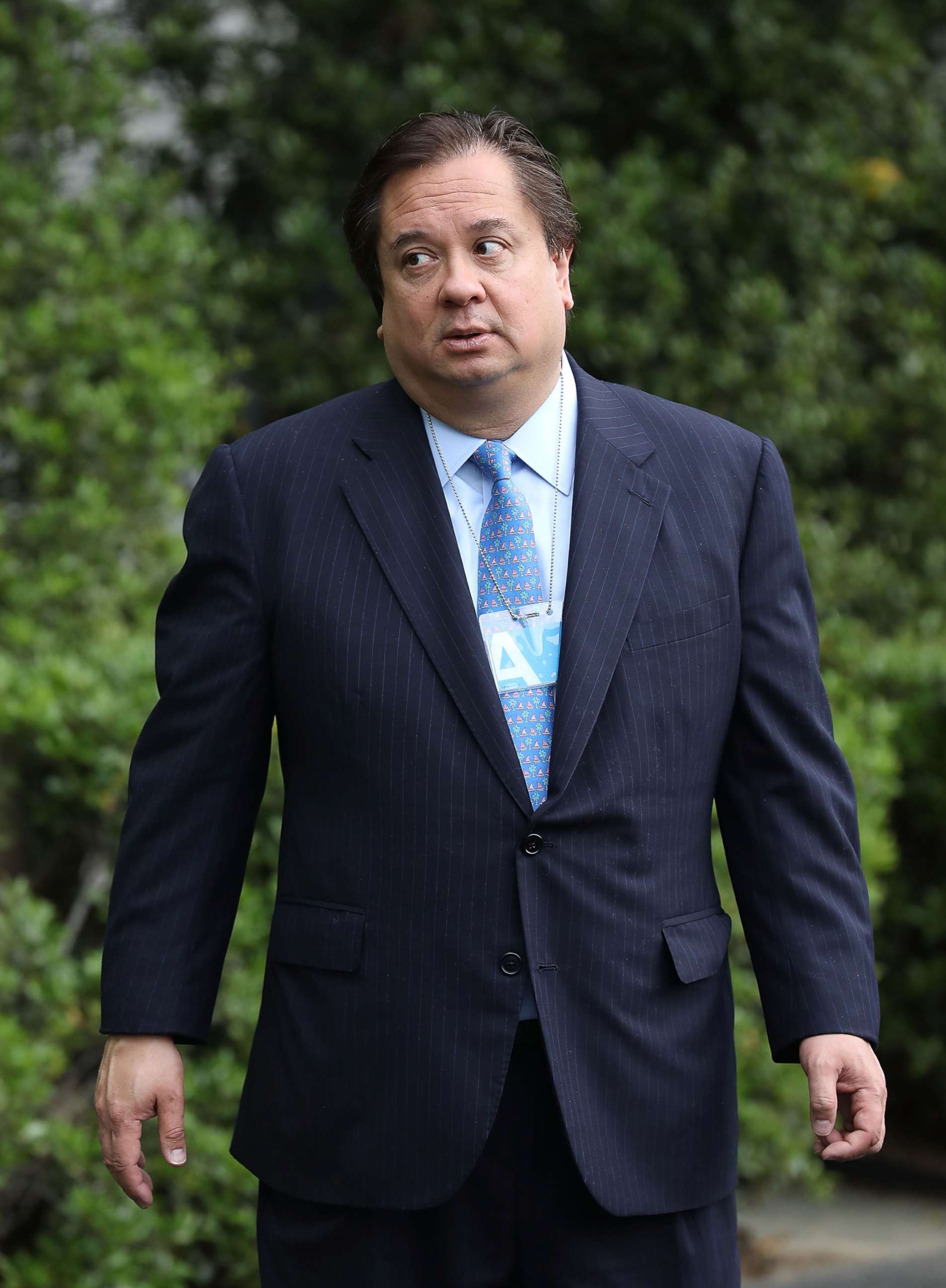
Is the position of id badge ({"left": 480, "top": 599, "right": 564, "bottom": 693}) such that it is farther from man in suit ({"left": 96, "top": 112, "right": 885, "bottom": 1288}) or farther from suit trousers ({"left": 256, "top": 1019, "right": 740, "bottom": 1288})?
suit trousers ({"left": 256, "top": 1019, "right": 740, "bottom": 1288})

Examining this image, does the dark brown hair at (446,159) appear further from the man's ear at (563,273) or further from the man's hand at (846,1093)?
the man's hand at (846,1093)

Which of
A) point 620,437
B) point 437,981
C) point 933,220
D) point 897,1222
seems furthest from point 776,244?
point 437,981

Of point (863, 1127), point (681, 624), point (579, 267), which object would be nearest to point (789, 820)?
point (681, 624)

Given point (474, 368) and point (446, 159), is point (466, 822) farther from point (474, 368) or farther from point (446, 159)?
point (446, 159)

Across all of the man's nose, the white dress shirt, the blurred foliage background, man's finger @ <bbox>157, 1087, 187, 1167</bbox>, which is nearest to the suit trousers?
man's finger @ <bbox>157, 1087, 187, 1167</bbox>

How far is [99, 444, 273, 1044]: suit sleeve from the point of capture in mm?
2215

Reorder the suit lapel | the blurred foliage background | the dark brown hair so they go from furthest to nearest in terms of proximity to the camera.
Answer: the blurred foliage background, the dark brown hair, the suit lapel

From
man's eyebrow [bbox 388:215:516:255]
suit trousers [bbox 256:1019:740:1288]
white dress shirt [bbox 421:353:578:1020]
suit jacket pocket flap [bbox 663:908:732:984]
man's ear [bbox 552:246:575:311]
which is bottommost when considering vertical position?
suit trousers [bbox 256:1019:740:1288]

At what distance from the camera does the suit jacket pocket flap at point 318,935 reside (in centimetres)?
215

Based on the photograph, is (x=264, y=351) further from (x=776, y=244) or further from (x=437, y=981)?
(x=437, y=981)

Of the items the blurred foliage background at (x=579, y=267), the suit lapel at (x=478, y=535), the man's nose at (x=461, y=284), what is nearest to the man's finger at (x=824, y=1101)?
the suit lapel at (x=478, y=535)

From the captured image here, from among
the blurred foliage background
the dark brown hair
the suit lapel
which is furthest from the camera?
the blurred foliage background

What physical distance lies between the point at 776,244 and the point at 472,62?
146cm

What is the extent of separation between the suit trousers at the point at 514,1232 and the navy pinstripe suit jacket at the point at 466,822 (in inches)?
2.4
